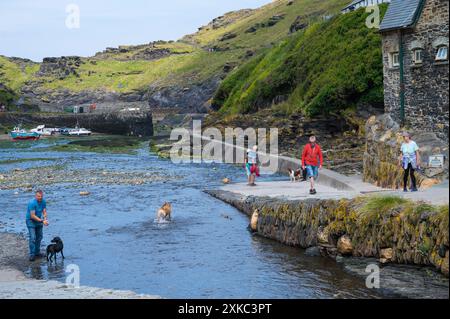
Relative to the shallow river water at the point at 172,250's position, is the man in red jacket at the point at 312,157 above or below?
above

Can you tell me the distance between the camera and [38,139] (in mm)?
98438

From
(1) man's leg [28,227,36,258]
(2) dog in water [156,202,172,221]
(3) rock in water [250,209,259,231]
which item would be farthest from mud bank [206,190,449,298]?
(1) man's leg [28,227,36,258]

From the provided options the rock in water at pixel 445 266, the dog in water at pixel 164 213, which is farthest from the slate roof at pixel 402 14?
the rock in water at pixel 445 266

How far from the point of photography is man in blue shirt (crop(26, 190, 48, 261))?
A: 20266 millimetres

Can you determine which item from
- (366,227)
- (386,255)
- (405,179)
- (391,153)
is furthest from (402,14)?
(386,255)

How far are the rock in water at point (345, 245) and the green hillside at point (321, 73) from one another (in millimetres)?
22184

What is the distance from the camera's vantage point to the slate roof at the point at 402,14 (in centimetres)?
2661

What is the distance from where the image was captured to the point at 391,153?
2375cm

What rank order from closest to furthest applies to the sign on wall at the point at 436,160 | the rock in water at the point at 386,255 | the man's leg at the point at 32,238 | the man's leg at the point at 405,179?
1. the rock in water at the point at 386,255
2. the man's leg at the point at 405,179
3. the sign on wall at the point at 436,160
4. the man's leg at the point at 32,238

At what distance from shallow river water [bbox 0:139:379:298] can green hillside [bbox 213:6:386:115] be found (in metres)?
12.8

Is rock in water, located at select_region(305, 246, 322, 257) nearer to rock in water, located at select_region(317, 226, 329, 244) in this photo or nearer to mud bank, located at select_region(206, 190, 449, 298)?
mud bank, located at select_region(206, 190, 449, 298)

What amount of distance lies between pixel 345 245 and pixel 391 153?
6.82 m

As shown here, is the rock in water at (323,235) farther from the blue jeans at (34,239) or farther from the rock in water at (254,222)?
the blue jeans at (34,239)
